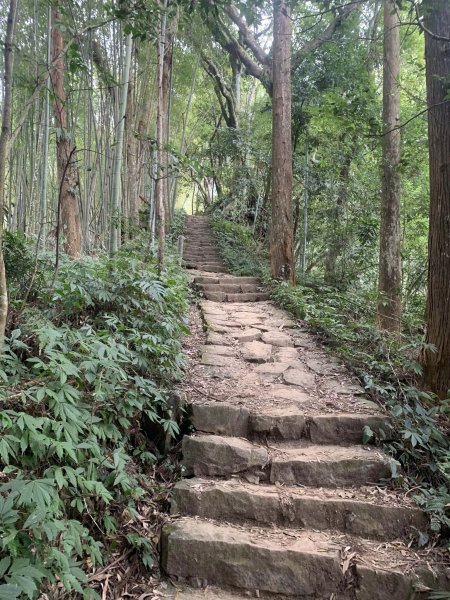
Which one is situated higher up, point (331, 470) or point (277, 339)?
point (277, 339)

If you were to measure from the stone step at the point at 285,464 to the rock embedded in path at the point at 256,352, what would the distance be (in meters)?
1.32

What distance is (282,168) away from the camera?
257 inches

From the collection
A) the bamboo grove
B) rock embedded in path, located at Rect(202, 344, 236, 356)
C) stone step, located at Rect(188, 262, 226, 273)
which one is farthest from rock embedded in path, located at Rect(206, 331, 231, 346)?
stone step, located at Rect(188, 262, 226, 273)

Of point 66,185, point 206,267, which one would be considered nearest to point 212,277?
point 206,267

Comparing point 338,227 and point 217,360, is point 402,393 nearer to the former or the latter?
point 217,360

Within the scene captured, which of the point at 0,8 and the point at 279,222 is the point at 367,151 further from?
the point at 0,8

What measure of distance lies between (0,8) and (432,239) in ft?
19.6

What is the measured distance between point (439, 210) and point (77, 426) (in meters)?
2.64

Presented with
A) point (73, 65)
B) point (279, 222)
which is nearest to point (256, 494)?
point (73, 65)

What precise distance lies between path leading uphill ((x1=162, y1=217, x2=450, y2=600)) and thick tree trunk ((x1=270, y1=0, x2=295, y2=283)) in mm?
3443

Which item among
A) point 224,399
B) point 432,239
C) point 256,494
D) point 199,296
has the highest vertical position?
point 432,239

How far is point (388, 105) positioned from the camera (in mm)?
5758

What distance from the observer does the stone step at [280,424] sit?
250 cm

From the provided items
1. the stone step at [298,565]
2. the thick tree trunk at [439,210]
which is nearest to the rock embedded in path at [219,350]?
the thick tree trunk at [439,210]
